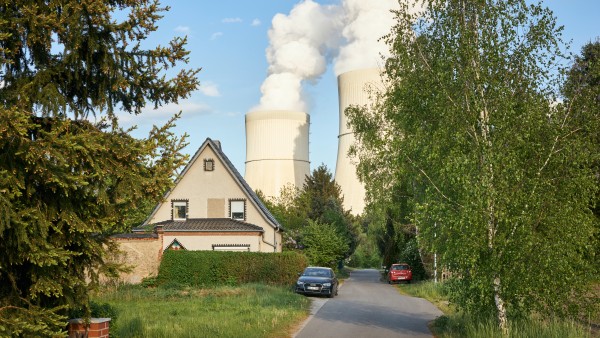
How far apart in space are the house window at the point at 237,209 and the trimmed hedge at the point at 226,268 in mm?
7667

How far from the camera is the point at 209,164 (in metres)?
40.7

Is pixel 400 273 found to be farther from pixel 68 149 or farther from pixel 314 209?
pixel 68 149

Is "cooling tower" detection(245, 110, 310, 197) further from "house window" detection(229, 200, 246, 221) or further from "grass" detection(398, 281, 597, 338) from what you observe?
"grass" detection(398, 281, 597, 338)

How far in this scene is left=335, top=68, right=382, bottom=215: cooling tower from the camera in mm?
56775

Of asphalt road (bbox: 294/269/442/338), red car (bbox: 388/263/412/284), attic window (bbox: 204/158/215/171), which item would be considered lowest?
asphalt road (bbox: 294/269/442/338)

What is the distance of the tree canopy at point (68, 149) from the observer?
332 inches

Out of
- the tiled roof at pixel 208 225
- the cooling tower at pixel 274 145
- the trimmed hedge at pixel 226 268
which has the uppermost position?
the cooling tower at pixel 274 145

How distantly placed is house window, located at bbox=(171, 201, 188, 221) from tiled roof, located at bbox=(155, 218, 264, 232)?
21.5 inches

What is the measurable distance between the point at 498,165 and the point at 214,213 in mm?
Result: 29147

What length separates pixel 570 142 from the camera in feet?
42.5

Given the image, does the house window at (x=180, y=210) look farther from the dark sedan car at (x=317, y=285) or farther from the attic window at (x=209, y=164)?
the dark sedan car at (x=317, y=285)

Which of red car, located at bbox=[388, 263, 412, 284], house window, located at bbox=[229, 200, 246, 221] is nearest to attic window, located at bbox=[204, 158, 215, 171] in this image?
house window, located at bbox=[229, 200, 246, 221]

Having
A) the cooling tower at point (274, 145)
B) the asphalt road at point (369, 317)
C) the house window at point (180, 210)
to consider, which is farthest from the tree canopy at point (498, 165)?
the cooling tower at point (274, 145)

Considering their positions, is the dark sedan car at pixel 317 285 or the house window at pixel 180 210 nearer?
the dark sedan car at pixel 317 285
